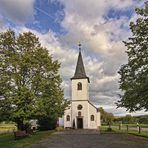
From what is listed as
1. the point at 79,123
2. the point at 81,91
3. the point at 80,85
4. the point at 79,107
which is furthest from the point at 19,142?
the point at 80,85

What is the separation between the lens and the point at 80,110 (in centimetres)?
6141

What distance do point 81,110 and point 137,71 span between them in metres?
35.6

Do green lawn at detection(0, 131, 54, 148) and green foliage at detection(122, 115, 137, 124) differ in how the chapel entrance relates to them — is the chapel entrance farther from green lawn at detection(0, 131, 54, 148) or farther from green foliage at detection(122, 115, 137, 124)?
green foliage at detection(122, 115, 137, 124)

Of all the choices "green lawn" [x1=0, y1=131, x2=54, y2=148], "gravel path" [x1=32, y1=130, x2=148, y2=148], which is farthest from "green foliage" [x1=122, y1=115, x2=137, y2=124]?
"gravel path" [x1=32, y1=130, x2=148, y2=148]

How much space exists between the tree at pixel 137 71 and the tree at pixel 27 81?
11.2m

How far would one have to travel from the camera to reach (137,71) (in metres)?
26.8

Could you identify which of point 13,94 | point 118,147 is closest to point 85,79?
point 13,94

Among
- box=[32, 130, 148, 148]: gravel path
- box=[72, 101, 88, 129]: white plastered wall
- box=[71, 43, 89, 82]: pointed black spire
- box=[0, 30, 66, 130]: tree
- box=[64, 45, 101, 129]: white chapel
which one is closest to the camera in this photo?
box=[32, 130, 148, 148]: gravel path

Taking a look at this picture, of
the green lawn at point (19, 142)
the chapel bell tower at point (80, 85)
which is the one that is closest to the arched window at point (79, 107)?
the chapel bell tower at point (80, 85)

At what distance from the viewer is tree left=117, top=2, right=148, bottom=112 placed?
25573mm

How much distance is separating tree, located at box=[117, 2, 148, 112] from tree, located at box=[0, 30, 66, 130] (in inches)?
440

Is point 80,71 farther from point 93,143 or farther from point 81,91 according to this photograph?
point 93,143

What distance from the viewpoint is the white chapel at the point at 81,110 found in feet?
200

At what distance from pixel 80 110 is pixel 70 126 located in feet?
12.3
